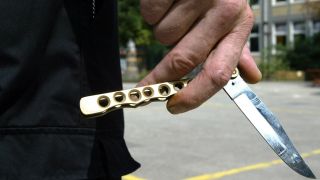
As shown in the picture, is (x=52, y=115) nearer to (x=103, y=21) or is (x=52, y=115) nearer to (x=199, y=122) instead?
(x=103, y=21)

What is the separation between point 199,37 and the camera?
0.90 meters

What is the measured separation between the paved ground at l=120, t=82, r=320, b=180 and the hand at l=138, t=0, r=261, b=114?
4.00 meters

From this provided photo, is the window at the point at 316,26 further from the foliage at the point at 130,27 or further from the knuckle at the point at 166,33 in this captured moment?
the knuckle at the point at 166,33

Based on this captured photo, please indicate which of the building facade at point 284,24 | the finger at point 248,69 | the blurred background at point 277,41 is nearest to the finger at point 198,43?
the finger at point 248,69

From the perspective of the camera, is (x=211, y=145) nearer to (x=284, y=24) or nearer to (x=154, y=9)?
(x=154, y=9)

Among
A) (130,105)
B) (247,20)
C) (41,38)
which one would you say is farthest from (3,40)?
(247,20)

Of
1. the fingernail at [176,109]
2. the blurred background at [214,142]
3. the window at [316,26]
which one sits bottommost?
the window at [316,26]

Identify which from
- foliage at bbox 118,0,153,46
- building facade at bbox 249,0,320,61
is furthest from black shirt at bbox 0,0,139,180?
building facade at bbox 249,0,320,61

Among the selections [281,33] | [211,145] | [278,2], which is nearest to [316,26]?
[281,33]

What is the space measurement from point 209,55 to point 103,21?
32cm

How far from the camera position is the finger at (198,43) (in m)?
0.90

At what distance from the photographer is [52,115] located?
3.55 ft

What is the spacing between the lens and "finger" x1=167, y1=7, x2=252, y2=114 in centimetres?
90

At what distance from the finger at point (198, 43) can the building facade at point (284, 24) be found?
28646 millimetres
